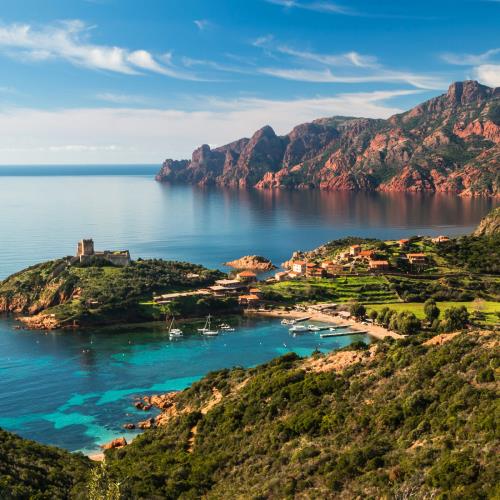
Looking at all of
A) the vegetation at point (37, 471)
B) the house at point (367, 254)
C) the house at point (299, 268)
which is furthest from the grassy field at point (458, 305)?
the vegetation at point (37, 471)

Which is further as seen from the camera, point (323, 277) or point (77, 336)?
point (323, 277)

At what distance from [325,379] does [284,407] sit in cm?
315

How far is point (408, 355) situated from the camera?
124 ft

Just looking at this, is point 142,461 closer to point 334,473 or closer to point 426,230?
point 334,473

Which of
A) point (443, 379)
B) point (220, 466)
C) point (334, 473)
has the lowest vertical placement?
point (220, 466)

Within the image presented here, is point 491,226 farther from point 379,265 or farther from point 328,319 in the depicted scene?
point 328,319

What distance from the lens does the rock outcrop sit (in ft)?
400

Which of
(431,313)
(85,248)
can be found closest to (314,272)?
(431,313)

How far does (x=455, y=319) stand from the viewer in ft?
228

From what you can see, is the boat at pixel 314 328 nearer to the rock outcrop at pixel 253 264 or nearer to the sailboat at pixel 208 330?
the sailboat at pixel 208 330

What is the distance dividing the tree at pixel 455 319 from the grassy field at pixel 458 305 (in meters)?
2.64

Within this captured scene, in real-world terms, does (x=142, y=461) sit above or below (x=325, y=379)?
below

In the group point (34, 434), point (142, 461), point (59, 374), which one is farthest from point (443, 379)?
point (59, 374)

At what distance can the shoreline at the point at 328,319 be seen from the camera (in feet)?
243
